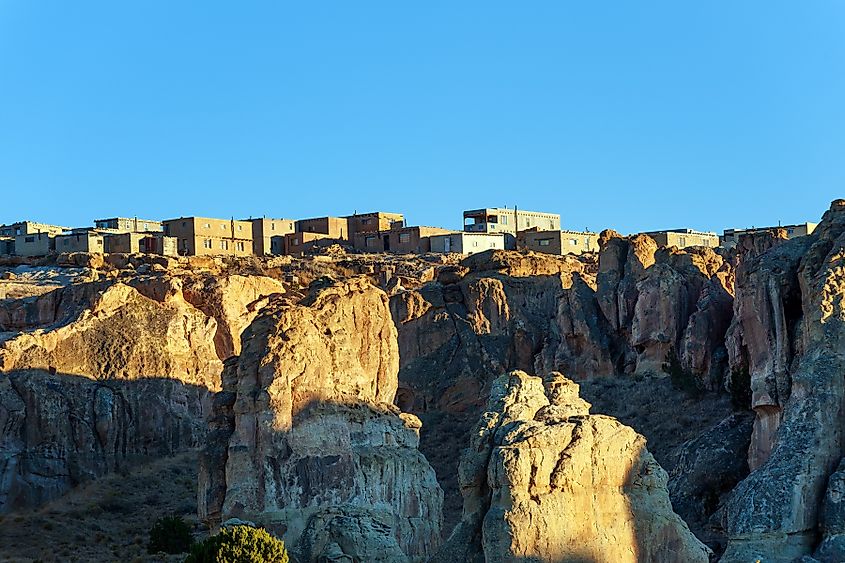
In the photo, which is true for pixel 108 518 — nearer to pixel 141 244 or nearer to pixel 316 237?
pixel 141 244

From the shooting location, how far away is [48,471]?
54.3 metres

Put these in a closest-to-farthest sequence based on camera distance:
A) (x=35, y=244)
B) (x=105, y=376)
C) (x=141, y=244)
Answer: (x=105, y=376) < (x=141, y=244) < (x=35, y=244)

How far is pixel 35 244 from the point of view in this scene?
9338cm

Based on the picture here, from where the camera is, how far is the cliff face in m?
54.4

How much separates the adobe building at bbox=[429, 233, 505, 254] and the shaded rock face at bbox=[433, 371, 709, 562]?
7214 centimetres

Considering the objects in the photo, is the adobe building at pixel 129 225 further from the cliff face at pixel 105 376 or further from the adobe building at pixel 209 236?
the cliff face at pixel 105 376

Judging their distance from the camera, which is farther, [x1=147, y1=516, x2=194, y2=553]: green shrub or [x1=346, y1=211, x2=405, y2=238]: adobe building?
[x1=346, y1=211, x2=405, y2=238]: adobe building

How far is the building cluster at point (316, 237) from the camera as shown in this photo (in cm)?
9175

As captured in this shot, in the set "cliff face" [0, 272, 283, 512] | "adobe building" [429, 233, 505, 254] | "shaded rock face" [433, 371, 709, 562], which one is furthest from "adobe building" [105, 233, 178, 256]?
"shaded rock face" [433, 371, 709, 562]

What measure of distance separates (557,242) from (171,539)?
2142 inches

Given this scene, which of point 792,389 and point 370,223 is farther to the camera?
point 370,223

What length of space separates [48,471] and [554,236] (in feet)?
152

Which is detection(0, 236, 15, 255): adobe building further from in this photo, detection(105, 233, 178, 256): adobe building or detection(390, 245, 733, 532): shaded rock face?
detection(390, 245, 733, 532): shaded rock face

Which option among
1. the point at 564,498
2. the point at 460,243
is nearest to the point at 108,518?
the point at 564,498
